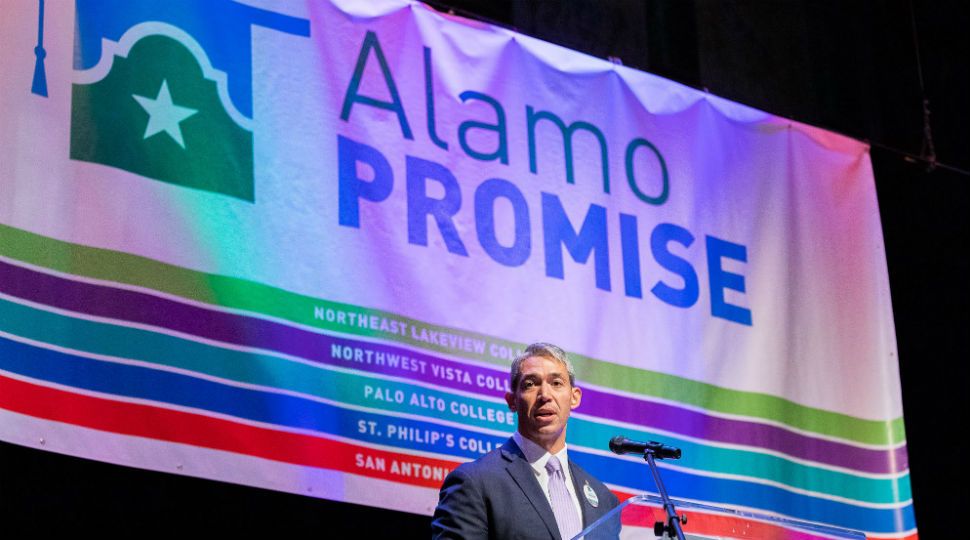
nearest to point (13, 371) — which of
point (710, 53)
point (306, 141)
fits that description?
point (306, 141)

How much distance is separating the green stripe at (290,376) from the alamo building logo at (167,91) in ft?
1.25

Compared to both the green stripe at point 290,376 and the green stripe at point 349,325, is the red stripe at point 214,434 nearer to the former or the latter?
the green stripe at point 290,376

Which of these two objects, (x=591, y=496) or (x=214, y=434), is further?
(x=214, y=434)

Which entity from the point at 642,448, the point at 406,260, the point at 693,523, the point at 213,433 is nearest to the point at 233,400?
the point at 213,433

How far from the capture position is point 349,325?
3428 mm

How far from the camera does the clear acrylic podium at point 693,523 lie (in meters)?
2.13

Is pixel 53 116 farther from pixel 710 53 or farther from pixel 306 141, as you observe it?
pixel 710 53

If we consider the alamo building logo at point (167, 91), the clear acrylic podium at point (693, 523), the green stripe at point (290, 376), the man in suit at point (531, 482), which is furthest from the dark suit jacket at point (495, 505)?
the alamo building logo at point (167, 91)

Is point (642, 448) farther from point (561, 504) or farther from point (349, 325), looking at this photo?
point (349, 325)

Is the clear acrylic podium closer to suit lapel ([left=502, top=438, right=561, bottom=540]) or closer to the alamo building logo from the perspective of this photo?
suit lapel ([left=502, top=438, right=561, bottom=540])

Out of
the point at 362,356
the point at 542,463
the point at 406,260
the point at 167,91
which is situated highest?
the point at 167,91

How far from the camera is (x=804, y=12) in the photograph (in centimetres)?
487

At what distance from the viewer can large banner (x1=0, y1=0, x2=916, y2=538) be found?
3.10m

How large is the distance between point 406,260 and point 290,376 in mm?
469
